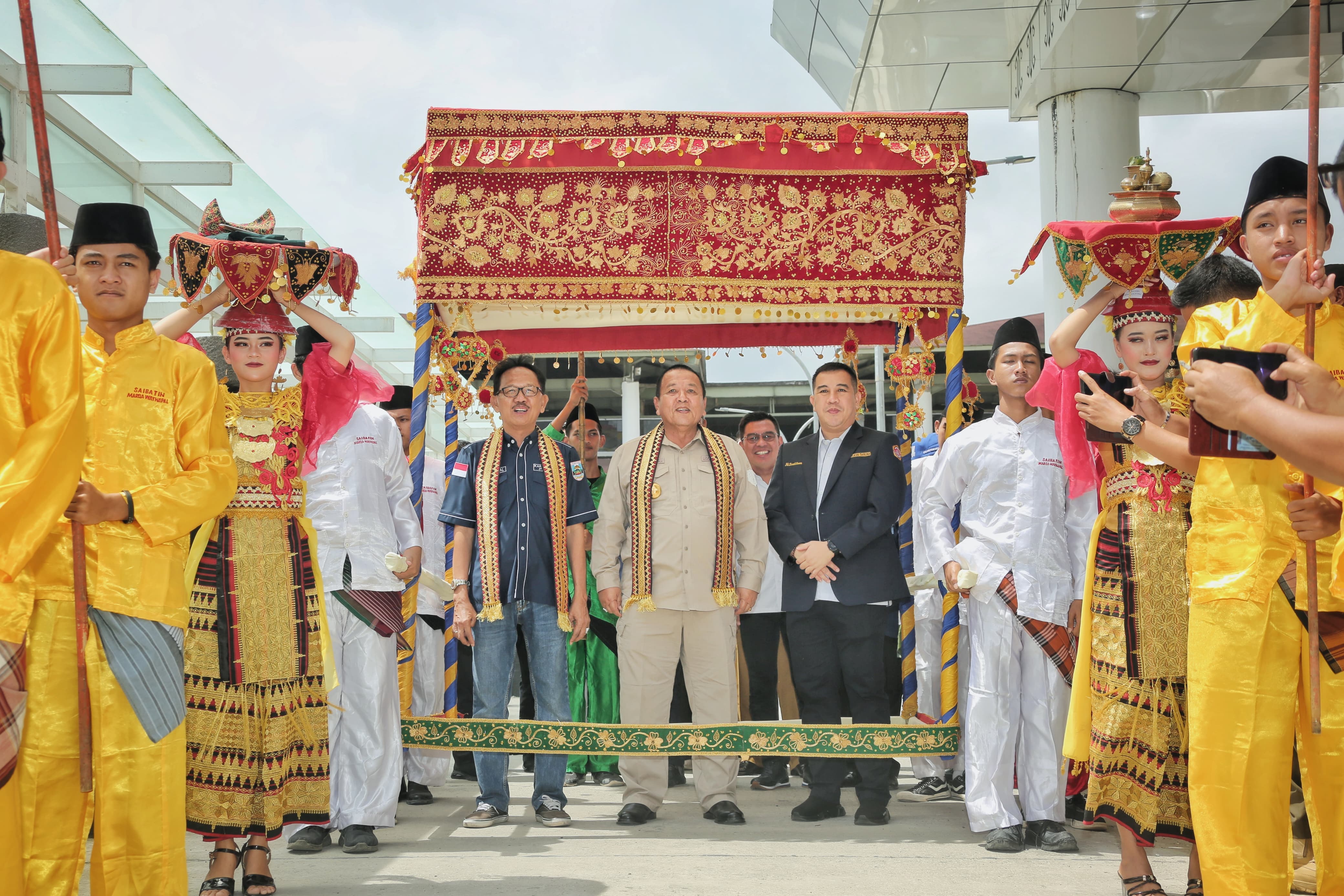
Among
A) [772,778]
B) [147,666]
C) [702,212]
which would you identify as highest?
[702,212]

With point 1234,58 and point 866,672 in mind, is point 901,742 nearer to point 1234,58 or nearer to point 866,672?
point 866,672

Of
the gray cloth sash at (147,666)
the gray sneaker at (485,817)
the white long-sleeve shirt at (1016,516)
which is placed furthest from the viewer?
the gray sneaker at (485,817)

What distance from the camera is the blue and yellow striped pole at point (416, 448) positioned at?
5.41 metres

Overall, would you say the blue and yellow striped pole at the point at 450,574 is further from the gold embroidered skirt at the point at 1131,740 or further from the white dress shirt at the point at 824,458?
the gold embroidered skirt at the point at 1131,740

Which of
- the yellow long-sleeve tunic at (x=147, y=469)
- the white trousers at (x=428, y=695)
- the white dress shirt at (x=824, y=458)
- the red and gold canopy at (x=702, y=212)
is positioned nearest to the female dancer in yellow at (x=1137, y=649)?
the red and gold canopy at (x=702, y=212)

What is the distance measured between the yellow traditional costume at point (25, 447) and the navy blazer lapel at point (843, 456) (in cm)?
344

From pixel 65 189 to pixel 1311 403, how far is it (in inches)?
314

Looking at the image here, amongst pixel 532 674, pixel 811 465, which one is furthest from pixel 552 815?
pixel 811 465

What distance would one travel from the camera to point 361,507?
501cm

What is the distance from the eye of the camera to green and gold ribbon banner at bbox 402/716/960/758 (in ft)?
16.8

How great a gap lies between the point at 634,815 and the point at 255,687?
6.07 feet

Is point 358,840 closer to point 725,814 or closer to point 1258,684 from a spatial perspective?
point 725,814

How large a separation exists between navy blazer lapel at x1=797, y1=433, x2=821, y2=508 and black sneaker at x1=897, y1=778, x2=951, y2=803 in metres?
1.51

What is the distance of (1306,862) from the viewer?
4.20 m
